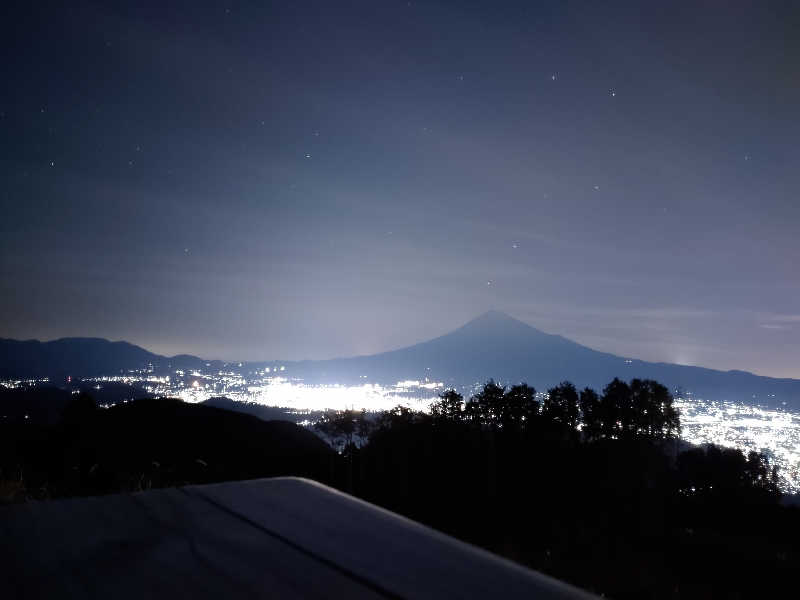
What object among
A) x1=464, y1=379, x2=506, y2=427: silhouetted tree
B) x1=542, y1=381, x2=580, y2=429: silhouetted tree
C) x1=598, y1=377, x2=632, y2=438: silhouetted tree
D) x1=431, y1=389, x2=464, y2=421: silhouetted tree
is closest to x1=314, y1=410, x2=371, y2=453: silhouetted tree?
x1=431, y1=389, x2=464, y2=421: silhouetted tree

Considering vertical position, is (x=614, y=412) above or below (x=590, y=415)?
above

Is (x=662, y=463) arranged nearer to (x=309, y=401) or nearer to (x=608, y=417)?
(x=608, y=417)

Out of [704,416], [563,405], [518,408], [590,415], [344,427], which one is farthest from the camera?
[704,416]

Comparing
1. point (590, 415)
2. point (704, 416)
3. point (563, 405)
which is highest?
point (563, 405)

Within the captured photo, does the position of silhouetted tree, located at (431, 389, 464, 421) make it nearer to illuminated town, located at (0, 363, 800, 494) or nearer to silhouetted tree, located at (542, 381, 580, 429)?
silhouetted tree, located at (542, 381, 580, 429)

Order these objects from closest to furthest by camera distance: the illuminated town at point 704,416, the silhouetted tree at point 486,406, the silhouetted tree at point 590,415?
the silhouetted tree at point 486,406 < the silhouetted tree at point 590,415 < the illuminated town at point 704,416

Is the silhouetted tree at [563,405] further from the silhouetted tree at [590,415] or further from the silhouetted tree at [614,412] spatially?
the silhouetted tree at [614,412]

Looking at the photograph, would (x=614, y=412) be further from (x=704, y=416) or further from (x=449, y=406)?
(x=704, y=416)

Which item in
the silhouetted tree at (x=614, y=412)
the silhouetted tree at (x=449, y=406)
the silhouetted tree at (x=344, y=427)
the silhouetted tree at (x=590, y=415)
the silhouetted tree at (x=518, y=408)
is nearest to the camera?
the silhouetted tree at (x=344, y=427)

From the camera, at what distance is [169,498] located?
2.72ft

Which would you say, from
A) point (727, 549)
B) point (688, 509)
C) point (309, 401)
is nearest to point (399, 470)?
point (688, 509)

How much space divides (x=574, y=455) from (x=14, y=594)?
36841 millimetres

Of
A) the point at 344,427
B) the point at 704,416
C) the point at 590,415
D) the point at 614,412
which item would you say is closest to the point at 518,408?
the point at 590,415

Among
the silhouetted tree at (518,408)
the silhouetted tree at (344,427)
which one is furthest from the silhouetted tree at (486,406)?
the silhouetted tree at (344,427)
